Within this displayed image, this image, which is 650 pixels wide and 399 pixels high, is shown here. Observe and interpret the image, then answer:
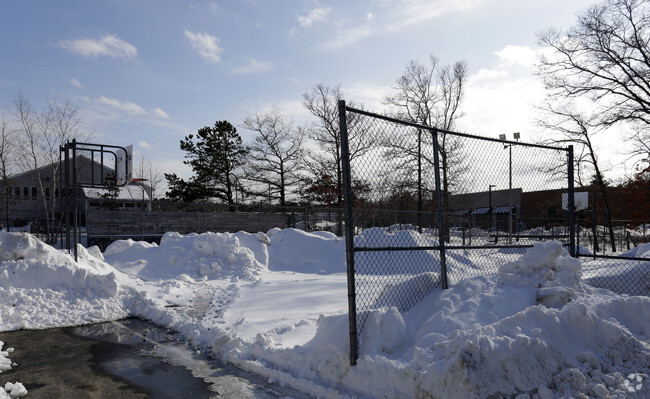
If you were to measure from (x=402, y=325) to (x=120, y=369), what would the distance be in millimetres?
3288

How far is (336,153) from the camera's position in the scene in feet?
103

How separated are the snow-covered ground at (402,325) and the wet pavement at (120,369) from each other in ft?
0.70

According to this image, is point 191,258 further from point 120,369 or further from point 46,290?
point 120,369

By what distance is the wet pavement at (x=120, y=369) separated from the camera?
446 cm

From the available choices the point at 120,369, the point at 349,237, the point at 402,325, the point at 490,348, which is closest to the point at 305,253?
the point at 120,369

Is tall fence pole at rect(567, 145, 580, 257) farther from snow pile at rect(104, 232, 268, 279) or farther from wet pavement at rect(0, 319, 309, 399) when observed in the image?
snow pile at rect(104, 232, 268, 279)

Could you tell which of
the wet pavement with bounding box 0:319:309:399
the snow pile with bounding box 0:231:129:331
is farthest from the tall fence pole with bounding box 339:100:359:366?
the snow pile with bounding box 0:231:129:331

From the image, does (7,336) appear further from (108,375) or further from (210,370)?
(210,370)

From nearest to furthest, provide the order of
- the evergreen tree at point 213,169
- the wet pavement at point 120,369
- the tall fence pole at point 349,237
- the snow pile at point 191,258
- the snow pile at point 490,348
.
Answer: the snow pile at point 490,348
the tall fence pole at point 349,237
the wet pavement at point 120,369
the snow pile at point 191,258
the evergreen tree at point 213,169

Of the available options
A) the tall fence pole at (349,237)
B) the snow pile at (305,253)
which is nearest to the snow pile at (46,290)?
the tall fence pole at (349,237)

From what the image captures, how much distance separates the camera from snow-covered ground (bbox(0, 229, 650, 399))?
3840 mm

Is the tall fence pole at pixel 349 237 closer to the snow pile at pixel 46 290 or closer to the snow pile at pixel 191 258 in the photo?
the snow pile at pixel 46 290

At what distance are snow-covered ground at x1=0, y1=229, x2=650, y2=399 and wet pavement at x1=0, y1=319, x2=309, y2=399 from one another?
213 millimetres

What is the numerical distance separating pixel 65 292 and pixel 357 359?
6367 millimetres
